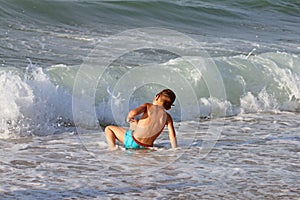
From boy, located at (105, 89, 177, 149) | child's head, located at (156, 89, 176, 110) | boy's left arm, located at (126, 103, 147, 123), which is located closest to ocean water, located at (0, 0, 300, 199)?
boy, located at (105, 89, 177, 149)

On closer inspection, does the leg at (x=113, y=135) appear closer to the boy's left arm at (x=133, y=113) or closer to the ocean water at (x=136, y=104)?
the ocean water at (x=136, y=104)

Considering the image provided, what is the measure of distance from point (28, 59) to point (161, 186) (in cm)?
577

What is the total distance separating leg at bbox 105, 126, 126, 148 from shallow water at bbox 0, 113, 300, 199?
3.4 inches

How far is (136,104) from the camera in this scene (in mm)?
8953

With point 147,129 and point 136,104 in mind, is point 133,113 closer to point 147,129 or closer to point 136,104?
point 147,129

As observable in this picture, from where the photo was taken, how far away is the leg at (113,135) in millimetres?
6738

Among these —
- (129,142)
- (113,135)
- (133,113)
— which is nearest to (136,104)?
(113,135)

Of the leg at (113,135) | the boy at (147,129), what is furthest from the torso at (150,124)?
the leg at (113,135)

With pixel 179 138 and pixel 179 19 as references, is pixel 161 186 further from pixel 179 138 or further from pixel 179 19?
pixel 179 19

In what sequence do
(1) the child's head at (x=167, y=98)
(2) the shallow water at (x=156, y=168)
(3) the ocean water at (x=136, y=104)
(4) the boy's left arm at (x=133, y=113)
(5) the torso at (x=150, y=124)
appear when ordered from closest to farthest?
(2) the shallow water at (x=156, y=168) → (3) the ocean water at (x=136, y=104) → (4) the boy's left arm at (x=133, y=113) → (1) the child's head at (x=167, y=98) → (5) the torso at (x=150, y=124)

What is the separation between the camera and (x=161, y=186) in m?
5.36

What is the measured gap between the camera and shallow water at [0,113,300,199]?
17.1ft

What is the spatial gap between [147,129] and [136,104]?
223 cm

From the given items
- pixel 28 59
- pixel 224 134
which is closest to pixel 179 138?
pixel 224 134
